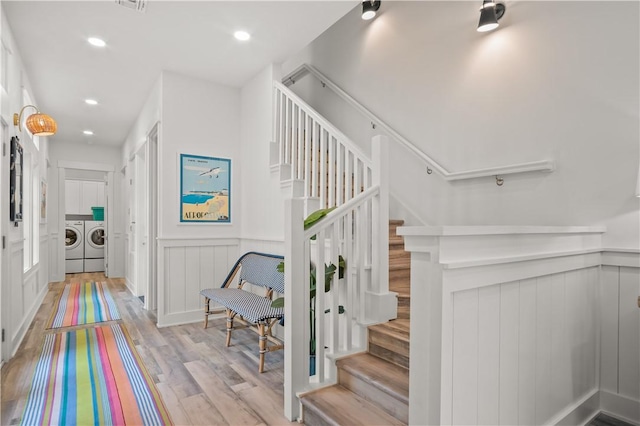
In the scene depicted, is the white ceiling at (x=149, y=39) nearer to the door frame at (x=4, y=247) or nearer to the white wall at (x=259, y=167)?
the white wall at (x=259, y=167)

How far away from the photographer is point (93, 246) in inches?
324

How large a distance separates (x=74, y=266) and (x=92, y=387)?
6.87 metres

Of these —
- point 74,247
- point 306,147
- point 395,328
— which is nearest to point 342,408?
point 395,328

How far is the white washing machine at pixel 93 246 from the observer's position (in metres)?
8.16

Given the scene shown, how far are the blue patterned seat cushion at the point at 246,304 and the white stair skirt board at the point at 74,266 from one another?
6.20 meters

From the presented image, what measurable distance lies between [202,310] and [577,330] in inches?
139

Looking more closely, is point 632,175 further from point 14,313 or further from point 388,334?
point 14,313

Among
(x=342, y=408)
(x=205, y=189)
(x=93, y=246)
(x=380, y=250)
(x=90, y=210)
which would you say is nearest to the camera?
(x=342, y=408)

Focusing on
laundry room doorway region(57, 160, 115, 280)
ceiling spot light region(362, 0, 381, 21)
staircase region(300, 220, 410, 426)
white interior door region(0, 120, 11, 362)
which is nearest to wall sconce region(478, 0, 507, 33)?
ceiling spot light region(362, 0, 381, 21)

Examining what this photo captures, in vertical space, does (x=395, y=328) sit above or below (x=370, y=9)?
below

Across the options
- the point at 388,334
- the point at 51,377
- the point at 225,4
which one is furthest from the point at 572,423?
the point at 225,4

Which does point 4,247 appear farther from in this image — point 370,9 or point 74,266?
point 74,266

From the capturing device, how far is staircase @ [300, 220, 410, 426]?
1754 mm

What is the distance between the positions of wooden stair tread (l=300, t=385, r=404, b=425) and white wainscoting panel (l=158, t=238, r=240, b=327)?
244 cm
